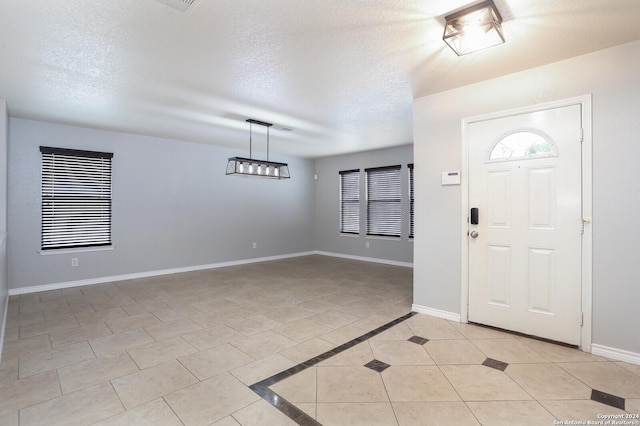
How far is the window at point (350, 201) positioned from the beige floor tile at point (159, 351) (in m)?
5.26

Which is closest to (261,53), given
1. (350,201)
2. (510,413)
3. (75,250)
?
(510,413)

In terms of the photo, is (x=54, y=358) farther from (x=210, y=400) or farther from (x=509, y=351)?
(x=509, y=351)

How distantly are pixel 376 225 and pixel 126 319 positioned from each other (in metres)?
5.11

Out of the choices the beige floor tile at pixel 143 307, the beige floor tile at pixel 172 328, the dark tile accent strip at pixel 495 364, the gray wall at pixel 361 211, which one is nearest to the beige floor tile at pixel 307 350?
the beige floor tile at pixel 172 328

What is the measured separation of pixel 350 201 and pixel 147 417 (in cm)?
638

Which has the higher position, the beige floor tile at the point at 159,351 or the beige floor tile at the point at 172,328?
the beige floor tile at the point at 172,328

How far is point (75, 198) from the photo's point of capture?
5047 mm

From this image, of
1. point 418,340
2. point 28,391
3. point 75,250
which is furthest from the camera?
point 75,250

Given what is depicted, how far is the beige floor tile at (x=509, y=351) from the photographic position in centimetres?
256

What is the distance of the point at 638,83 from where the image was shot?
8.18 ft

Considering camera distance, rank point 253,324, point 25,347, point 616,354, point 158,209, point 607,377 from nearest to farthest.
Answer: point 607,377 < point 616,354 < point 25,347 < point 253,324 < point 158,209

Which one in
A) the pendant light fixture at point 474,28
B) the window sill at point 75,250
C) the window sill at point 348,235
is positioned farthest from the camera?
the window sill at point 348,235

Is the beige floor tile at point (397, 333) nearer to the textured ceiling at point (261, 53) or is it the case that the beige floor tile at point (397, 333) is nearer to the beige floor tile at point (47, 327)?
the textured ceiling at point (261, 53)

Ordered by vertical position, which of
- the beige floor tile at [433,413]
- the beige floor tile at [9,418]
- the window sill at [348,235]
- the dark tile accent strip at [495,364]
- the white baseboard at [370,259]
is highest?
the window sill at [348,235]
